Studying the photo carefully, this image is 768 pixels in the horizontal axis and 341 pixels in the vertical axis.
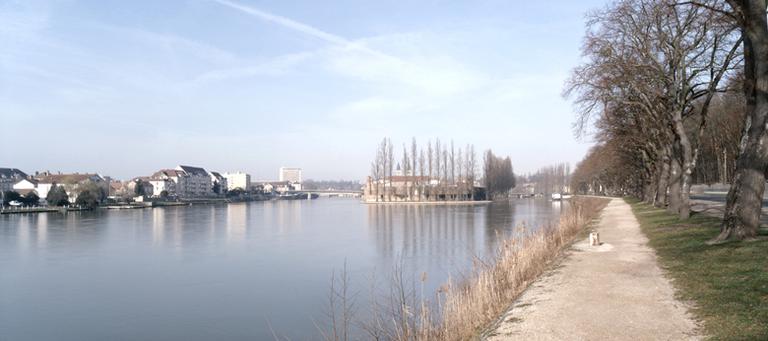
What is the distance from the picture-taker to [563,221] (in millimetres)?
21547

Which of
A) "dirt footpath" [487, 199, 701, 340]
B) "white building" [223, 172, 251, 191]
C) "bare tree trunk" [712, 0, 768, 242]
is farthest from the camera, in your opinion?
"white building" [223, 172, 251, 191]

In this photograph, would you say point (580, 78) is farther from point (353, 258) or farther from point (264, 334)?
point (264, 334)

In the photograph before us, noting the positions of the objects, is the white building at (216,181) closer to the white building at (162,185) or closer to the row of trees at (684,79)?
the white building at (162,185)

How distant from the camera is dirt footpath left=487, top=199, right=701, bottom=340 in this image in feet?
20.0

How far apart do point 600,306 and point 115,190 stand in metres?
122

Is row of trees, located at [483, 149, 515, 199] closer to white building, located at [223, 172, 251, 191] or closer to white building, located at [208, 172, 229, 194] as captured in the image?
white building, located at [208, 172, 229, 194]

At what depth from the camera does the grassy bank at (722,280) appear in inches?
230

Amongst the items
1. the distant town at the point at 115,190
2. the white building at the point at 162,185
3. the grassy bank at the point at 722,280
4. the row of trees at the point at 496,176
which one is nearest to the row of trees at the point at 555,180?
the row of trees at the point at 496,176

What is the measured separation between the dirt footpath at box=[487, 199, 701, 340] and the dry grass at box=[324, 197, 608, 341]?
45 centimetres

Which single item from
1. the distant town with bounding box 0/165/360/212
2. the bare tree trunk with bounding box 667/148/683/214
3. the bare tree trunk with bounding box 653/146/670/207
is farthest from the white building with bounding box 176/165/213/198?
the bare tree trunk with bounding box 667/148/683/214

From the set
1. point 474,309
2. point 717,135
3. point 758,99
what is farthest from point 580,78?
point 717,135

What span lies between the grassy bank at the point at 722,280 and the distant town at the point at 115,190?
252 feet

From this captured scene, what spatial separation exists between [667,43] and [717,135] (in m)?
40.5

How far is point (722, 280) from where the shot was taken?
8.16 m
